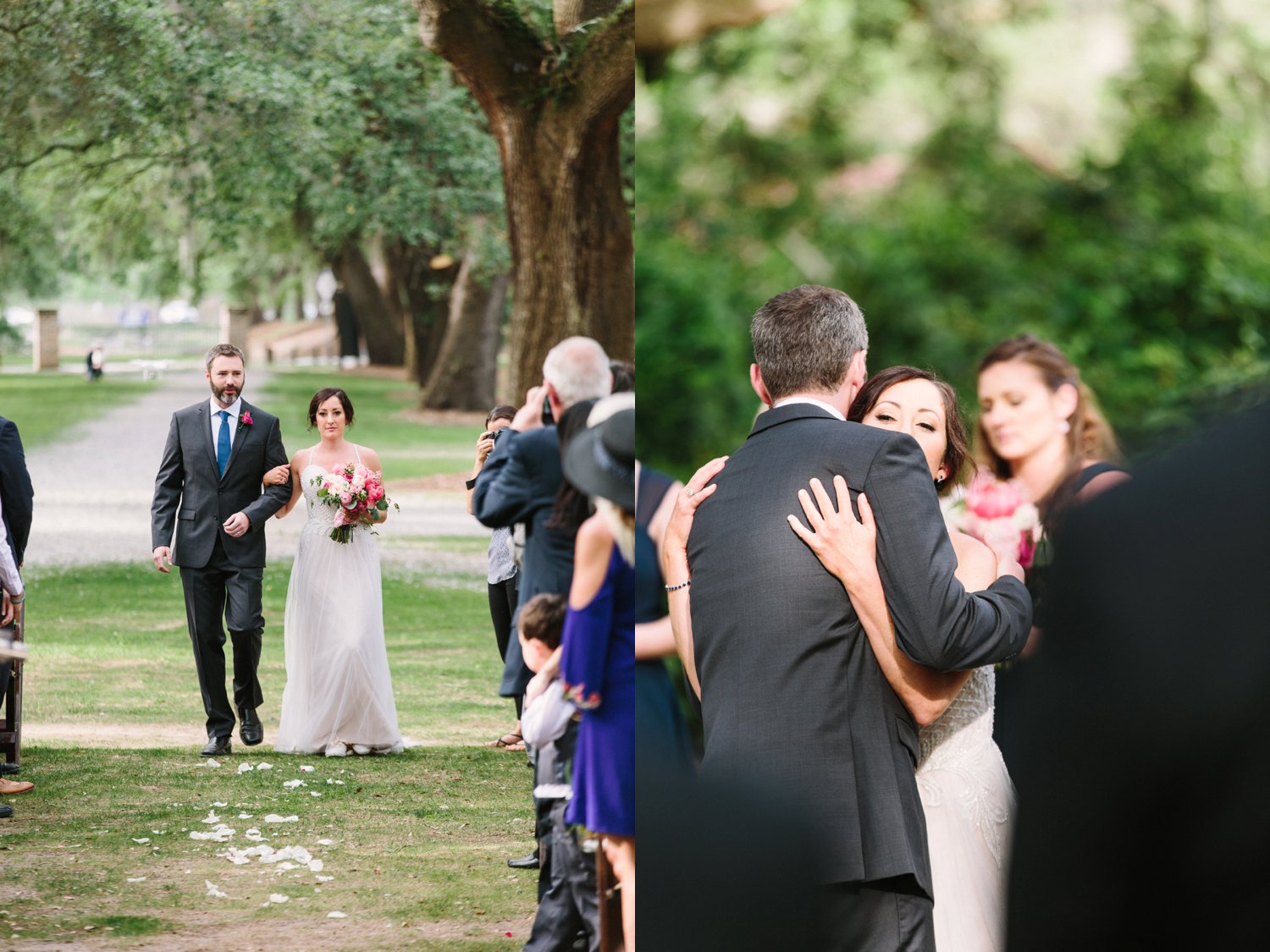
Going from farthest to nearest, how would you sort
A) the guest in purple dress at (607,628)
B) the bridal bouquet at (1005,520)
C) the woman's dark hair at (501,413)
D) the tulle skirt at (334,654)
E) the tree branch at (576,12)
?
the bridal bouquet at (1005,520)
the tulle skirt at (334,654)
the woman's dark hair at (501,413)
the tree branch at (576,12)
the guest in purple dress at (607,628)

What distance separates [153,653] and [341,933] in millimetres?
811

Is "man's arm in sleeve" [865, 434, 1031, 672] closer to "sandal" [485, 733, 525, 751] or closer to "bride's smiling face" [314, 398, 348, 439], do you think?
"sandal" [485, 733, 525, 751]

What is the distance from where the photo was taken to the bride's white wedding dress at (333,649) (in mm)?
3119

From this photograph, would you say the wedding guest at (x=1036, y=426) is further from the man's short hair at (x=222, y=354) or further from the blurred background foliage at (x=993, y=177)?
the blurred background foliage at (x=993, y=177)

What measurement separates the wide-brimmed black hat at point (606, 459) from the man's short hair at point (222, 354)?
1.16 metres

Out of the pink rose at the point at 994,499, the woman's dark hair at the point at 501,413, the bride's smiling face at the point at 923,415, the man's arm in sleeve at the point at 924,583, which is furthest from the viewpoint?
the pink rose at the point at 994,499

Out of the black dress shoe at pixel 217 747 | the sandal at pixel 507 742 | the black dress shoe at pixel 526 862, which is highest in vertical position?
the sandal at pixel 507 742

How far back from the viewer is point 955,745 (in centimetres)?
248

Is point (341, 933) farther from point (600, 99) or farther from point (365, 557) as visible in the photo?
point (600, 99)

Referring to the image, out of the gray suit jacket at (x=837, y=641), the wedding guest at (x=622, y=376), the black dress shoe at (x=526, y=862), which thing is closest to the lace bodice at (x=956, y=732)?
the gray suit jacket at (x=837, y=641)

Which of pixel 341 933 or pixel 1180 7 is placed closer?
pixel 341 933

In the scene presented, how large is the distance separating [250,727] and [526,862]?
29.1 inches

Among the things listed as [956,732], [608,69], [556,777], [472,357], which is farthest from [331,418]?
[956,732]

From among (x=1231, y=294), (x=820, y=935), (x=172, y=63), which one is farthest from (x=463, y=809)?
(x=1231, y=294)
